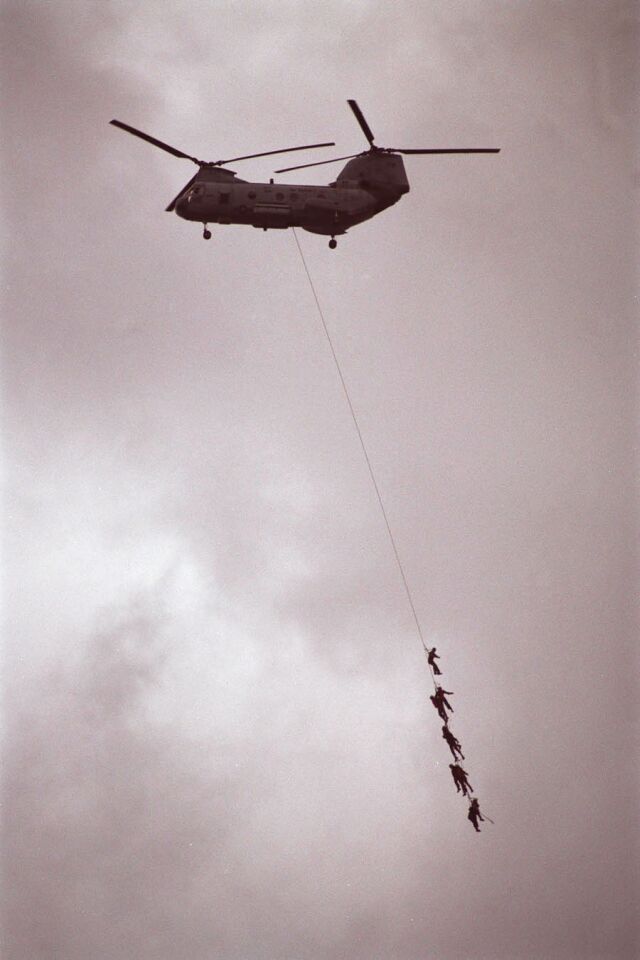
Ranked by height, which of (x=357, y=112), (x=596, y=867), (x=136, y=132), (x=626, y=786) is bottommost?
(x=136, y=132)

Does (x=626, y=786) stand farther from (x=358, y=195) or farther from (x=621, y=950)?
(x=358, y=195)

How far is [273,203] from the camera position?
147 feet

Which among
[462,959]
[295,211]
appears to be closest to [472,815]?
[295,211]

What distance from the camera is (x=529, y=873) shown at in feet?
609

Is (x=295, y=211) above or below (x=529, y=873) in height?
below

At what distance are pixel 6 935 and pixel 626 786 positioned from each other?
9794 centimetres

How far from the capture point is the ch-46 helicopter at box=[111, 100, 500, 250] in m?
44.9

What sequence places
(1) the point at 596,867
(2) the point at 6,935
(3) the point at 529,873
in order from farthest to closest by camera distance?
(3) the point at 529,873
(1) the point at 596,867
(2) the point at 6,935

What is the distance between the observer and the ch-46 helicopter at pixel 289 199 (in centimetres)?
4491

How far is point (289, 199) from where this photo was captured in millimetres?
45156

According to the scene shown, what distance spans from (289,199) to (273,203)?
0.80 meters

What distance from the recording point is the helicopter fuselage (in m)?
44.9

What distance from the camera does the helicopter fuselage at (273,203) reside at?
147 feet

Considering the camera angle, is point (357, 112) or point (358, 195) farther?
point (358, 195)
